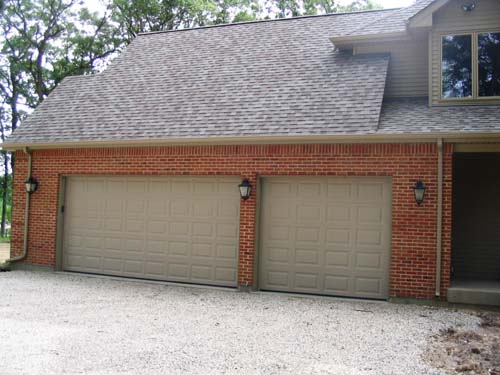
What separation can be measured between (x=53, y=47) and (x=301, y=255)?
23825 millimetres

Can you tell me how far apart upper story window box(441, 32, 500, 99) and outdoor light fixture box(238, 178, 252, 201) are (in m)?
4.26

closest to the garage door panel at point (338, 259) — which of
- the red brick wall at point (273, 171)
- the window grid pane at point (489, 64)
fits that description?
the red brick wall at point (273, 171)

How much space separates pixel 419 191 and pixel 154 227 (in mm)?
5458

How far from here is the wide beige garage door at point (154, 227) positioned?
33.3 feet

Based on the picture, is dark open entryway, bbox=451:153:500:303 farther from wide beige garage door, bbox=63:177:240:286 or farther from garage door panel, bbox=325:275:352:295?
wide beige garage door, bbox=63:177:240:286

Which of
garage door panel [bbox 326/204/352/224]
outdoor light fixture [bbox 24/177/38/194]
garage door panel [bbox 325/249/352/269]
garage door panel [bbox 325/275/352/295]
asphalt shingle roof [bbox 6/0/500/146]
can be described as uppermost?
asphalt shingle roof [bbox 6/0/500/146]

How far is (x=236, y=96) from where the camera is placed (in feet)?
36.4

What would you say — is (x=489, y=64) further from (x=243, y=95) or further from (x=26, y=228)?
(x=26, y=228)

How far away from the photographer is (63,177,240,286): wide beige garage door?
10.1 metres

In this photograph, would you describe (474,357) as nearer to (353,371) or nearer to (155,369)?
(353,371)

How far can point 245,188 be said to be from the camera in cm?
965

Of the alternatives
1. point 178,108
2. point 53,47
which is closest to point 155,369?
point 178,108

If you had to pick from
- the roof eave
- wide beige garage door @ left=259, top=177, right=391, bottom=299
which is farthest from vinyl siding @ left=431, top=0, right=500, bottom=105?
wide beige garage door @ left=259, top=177, right=391, bottom=299

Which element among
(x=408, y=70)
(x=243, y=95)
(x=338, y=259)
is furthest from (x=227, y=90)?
(x=338, y=259)
